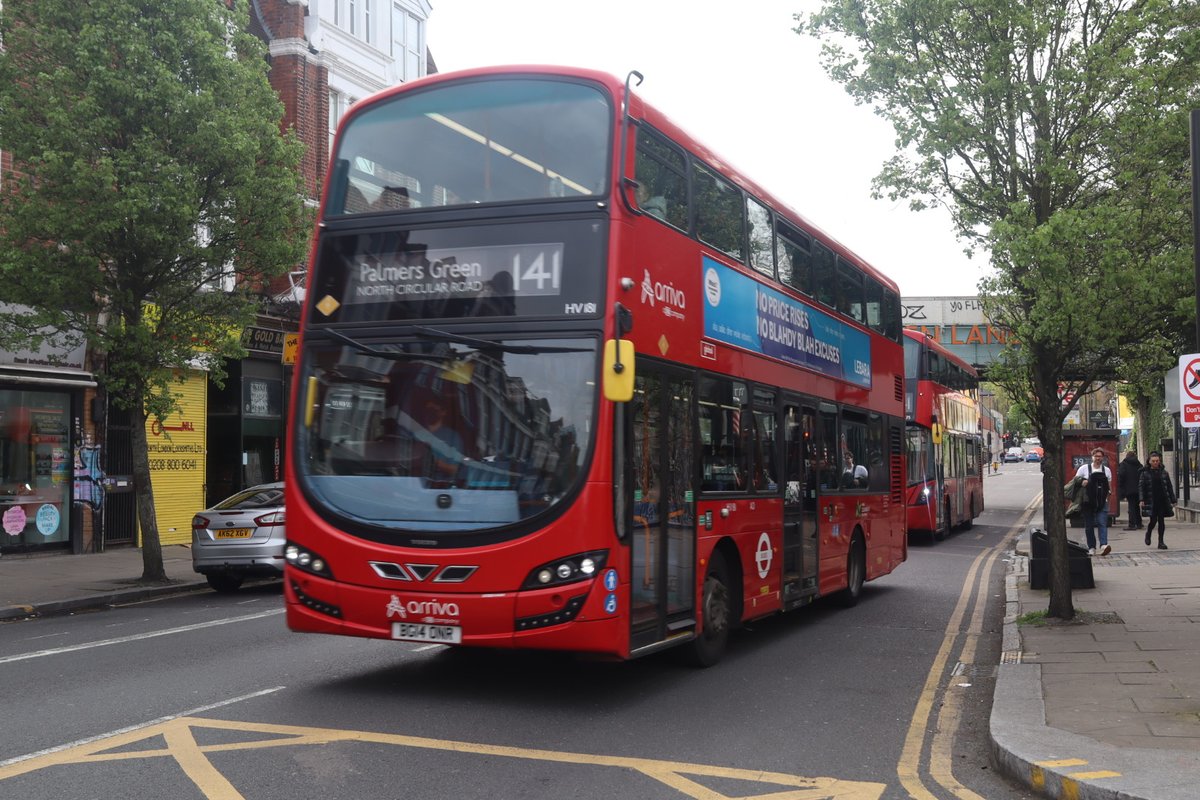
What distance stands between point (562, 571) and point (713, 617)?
247 centimetres

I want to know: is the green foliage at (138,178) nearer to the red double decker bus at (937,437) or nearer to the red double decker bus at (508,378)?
the red double decker bus at (508,378)

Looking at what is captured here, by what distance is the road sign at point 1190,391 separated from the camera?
9609 mm

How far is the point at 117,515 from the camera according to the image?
73.3ft

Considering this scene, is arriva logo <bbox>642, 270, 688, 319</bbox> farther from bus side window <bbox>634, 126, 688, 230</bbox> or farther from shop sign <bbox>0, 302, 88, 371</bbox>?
shop sign <bbox>0, 302, 88, 371</bbox>

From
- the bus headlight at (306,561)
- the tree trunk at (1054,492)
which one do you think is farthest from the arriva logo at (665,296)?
the tree trunk at (1054,492)

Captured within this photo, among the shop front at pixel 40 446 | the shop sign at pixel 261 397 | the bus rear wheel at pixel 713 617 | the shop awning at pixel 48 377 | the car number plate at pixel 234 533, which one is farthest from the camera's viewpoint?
the shop sign at pixel 261 397

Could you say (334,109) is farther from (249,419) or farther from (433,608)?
(433,608)

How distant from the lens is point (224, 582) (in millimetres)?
16297

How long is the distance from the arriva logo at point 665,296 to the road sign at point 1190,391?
13.8 feet

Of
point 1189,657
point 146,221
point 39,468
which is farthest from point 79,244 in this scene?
point 1189,657

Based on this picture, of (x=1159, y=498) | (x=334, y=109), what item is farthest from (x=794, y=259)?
(x=334, y=109)

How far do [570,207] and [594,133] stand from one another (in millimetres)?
587

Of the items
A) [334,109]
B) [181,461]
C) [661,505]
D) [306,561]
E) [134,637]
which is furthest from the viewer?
[334,109]

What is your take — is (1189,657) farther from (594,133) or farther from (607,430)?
(594,133)
